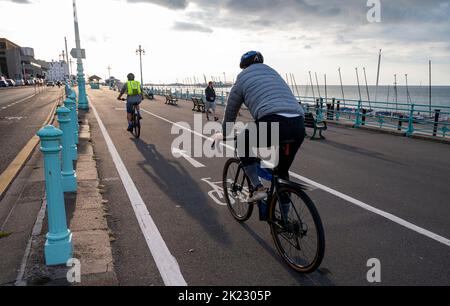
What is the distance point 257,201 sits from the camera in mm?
3943

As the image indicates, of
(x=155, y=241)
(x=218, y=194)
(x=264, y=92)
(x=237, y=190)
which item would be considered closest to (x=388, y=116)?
(x=218, y=194)

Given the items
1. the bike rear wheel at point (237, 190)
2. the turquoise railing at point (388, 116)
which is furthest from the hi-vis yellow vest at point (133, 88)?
the turquoise railing at point (388, 116)

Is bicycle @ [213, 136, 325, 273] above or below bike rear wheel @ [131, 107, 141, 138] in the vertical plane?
below

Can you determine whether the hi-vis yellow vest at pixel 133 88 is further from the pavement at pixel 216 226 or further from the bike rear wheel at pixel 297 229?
the bike rear wheel at pixel 297 229

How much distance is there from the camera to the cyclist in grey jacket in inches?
134

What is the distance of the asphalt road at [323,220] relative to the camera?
3.38 m

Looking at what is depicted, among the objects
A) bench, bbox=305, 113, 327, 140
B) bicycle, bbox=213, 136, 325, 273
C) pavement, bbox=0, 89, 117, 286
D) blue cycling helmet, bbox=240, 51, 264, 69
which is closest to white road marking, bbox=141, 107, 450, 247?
bicycle, bbox=213, 136, 325, 273

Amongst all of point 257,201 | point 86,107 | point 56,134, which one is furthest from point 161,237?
point 86,107

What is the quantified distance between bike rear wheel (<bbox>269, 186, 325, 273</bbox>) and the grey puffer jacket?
0.81 meters

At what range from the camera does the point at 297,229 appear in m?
3.44

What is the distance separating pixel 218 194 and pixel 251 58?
271 centimetres

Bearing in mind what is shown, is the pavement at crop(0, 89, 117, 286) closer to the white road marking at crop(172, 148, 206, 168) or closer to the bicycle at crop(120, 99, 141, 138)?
the white road marking at crop(172, 148, 206, 168)

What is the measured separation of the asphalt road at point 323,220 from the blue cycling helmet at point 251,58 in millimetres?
2081

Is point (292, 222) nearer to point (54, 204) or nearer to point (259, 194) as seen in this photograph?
point (259, 194)
